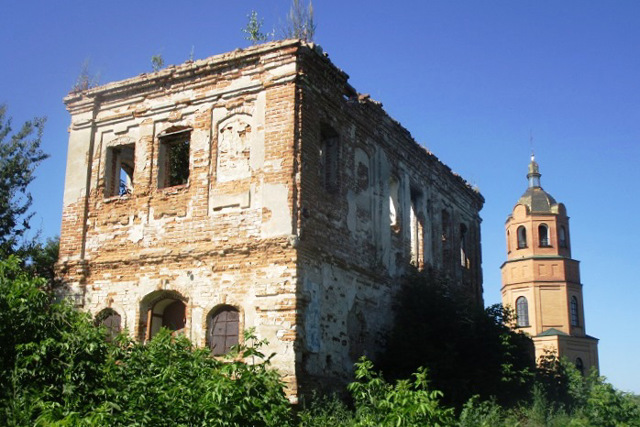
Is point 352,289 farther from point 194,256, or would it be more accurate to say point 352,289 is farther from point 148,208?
point 148,208

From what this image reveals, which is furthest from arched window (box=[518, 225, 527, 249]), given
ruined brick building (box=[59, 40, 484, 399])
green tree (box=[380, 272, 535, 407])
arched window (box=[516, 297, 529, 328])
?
ruined brick building (box=[59, 40, 484, 399])

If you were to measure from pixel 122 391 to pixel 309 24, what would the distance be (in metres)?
7.88

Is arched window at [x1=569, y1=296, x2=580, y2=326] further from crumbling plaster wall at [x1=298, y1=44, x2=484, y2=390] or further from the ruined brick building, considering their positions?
the ruined brick building

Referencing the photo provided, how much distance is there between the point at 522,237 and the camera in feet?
141

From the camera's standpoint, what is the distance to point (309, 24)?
13.7 metres

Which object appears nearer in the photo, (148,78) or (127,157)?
(148,78)

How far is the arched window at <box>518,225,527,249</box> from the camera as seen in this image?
42.7 m

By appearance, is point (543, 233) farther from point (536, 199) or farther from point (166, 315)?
point (166, 315)

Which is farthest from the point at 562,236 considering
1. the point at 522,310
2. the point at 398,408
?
the point at 398,408

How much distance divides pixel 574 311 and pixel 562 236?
447 centimetres

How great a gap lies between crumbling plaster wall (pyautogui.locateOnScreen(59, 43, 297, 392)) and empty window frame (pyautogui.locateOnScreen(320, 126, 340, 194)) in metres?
1.52

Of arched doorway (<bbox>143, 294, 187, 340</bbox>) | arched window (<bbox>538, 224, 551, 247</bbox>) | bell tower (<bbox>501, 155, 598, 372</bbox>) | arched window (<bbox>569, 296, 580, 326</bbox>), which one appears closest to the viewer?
arched doorway (<bbox>143, 294, 187, 340</bbox>)

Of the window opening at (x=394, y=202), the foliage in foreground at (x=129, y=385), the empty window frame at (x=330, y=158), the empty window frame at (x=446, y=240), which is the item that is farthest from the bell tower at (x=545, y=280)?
the foliage in foreground at (x=129, y=385)

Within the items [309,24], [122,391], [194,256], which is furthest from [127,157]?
[122,391]
